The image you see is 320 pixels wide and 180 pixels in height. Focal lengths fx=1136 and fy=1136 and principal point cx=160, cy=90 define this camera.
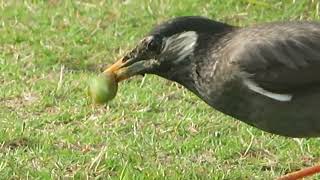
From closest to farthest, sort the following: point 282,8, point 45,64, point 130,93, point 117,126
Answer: point 117,126 → point 130,93 → point 45,64 → point 282,8

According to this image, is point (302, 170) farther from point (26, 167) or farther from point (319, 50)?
point (26, 167)

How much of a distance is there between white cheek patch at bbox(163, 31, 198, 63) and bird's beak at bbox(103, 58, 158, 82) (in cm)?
13

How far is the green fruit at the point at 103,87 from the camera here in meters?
6.58

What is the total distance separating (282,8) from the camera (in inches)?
398

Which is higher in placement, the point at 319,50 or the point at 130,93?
the point at 319,50

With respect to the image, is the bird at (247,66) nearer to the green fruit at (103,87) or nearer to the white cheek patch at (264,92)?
the white cheek patch at (264,92)

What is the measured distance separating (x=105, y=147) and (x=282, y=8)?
3556mm

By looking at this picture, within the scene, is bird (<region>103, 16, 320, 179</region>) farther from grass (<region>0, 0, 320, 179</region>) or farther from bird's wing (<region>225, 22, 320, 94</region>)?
grass (<region>0, 0, 320, 179</region>)

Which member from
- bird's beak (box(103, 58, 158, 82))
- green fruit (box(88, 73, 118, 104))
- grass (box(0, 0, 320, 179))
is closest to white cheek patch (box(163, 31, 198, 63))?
bird's beak (box(103, 58, 158, 82))

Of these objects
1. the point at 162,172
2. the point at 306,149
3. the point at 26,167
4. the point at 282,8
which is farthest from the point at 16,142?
the point at 282,8

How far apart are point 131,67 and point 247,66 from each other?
0.72m

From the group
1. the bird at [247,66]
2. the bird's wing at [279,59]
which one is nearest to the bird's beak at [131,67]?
the bird at [247,66]

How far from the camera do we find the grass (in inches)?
267

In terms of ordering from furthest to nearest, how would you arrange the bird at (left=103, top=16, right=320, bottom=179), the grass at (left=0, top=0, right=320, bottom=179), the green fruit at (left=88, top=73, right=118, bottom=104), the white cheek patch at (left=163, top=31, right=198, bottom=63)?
the grass at (left=0, top=0, right=320, bottom=179), the green fruit at (left=88, top=73, right=118, bottom=104), the white cheek patch at (left=163, top=31, right=198, bottom=63), the bird at (left=103, top=16, right=320, bottom=179)
